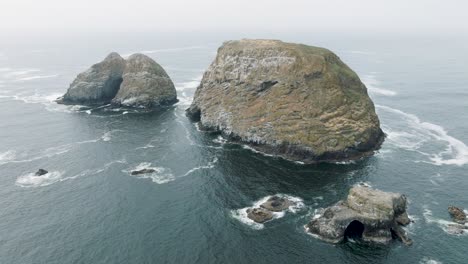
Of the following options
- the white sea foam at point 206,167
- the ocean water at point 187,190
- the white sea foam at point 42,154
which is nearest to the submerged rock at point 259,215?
the ocean water at point 187,190

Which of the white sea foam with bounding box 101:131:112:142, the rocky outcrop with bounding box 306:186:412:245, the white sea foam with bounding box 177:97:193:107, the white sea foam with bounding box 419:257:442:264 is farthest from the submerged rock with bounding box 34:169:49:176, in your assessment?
the white sea foam with bounding box 419:257:442:264

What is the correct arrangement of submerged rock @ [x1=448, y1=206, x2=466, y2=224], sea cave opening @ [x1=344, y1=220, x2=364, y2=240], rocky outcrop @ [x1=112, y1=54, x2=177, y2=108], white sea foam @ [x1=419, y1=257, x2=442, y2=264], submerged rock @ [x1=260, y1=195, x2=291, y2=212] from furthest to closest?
rocky outcrop @ [x1=112, y1=54, x2=177, y2=108]
submerged rock @ [x1=260, y1=195, x2=291, y2=212]
submerged rock @ [x1=448, y1=206, x2=466, y2=224]
sea cave opening @ [x1=344, y1=220, x2=364, y2=240]
white sea foam @ [x1=419, y1=257, x2=442, y2=264]

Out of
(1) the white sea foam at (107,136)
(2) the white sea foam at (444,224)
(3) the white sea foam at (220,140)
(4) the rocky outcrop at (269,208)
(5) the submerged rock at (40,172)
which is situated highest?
(3) the white sea foam at (220,140)

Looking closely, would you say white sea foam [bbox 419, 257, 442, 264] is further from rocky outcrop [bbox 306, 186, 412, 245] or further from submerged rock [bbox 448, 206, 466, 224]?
submerged rock [bbox 448, 206, 466, 224]

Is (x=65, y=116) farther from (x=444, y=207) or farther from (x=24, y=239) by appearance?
(x=444, y=207)

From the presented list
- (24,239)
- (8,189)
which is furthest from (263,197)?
(8,189)

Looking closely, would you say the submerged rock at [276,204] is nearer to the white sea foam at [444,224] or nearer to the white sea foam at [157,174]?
the white sea foam at [157,174]

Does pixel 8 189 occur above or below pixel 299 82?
below
